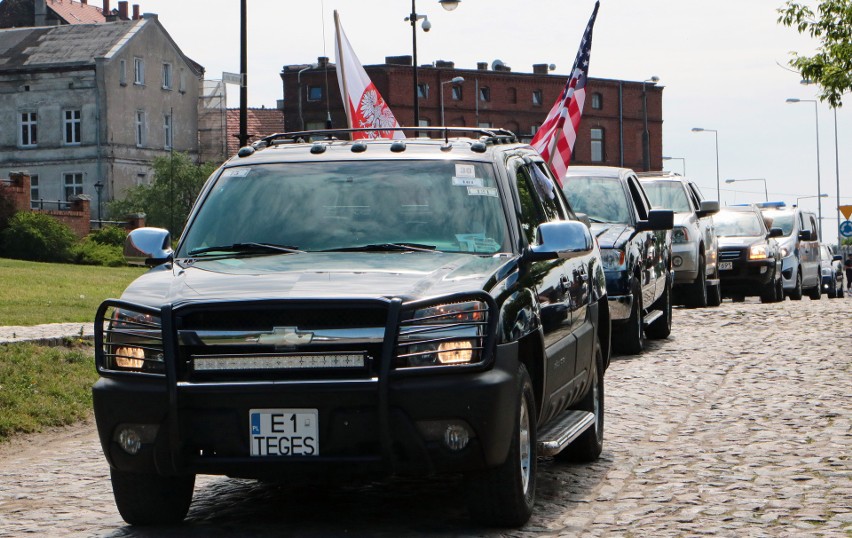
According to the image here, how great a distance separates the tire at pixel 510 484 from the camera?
269 inches

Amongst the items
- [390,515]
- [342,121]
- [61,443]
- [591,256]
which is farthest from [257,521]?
[342,121]

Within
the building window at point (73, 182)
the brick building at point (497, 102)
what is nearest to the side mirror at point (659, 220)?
the building window at point (73, 182)

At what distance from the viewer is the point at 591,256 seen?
9430 millimetres

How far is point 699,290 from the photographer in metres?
22.7

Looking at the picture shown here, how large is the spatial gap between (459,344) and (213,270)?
139 centimetres

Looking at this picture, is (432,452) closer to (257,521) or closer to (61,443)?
(257,521)

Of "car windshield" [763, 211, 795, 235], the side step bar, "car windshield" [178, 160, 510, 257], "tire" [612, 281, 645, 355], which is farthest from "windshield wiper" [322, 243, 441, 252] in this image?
"car windshield" [763, 211, 795, 235]

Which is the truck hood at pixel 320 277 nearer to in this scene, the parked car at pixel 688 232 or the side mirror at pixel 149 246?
the side mirror at pixel 149 246

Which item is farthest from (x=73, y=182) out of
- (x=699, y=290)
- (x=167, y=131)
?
(x=699, y=290)

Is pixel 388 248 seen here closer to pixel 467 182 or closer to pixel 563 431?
pixel 467 182

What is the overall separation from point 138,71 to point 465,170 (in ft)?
242

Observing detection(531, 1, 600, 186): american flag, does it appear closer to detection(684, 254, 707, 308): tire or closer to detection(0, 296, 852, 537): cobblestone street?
detection(684, 254, 707, 308): tire

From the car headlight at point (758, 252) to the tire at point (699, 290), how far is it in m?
5.61

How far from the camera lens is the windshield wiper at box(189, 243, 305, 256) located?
7.64 m
